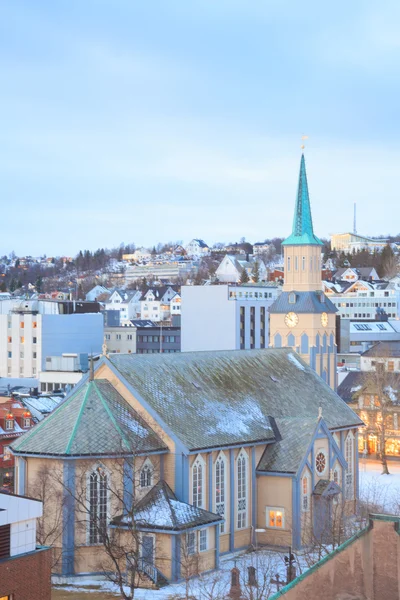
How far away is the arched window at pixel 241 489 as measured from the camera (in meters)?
55.7

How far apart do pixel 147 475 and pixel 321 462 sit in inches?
475

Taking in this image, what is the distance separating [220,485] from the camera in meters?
54.5

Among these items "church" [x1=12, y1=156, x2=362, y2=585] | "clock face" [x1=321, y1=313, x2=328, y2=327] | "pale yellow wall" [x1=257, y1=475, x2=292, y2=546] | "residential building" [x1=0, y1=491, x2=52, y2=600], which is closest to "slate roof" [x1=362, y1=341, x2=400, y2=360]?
"clock face" [x1=321, y1=313, x2=328, y2=327]

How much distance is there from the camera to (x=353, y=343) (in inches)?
5881

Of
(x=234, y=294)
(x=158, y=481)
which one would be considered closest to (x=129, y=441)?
(x=158, y=481)

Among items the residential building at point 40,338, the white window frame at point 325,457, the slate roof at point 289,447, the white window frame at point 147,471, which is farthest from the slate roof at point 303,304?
the residential building at point 40,338

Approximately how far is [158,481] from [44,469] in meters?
5.68

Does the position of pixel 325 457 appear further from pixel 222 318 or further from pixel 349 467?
pixel 222 318

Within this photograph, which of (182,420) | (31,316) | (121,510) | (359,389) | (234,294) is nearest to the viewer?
(121,510)

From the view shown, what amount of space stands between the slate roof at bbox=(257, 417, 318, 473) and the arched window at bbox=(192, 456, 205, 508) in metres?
5.21

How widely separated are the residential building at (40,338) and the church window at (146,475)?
88118mm

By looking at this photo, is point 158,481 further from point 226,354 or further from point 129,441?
point 226,354

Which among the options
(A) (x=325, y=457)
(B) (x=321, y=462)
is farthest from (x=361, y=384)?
(B) (x=321, y=462)

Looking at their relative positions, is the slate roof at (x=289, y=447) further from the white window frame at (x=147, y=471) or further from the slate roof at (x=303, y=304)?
the slate roof at (x=303, y=304)
